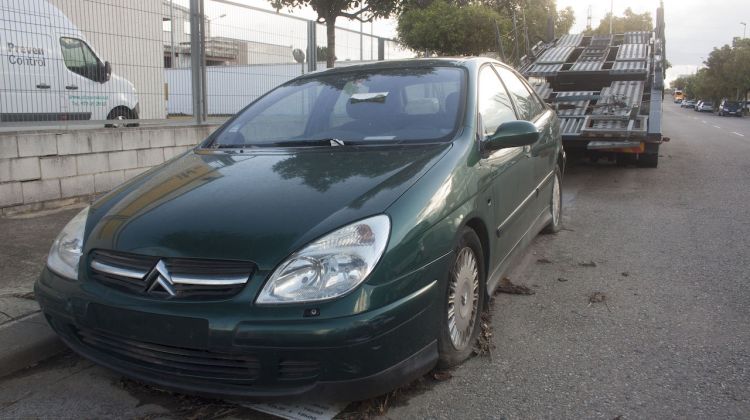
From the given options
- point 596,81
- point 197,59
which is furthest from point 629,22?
point 197,59

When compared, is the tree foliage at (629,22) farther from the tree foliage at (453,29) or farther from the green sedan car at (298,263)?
the green sedan car at (298,263)

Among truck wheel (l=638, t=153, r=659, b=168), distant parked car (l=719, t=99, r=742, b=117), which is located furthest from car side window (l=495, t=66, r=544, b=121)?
distant parked car (l=719, t=99, r=742, b=117)

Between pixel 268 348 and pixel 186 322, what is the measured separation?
1.08 ft

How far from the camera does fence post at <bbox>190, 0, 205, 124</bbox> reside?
24.5ft

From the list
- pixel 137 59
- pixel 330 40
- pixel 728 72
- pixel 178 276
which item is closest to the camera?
pixel 178 276

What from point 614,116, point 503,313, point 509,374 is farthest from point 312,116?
point 614,116

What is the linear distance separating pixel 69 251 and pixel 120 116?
14.6ft

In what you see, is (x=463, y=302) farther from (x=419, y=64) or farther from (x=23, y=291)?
(x=23, y=291)

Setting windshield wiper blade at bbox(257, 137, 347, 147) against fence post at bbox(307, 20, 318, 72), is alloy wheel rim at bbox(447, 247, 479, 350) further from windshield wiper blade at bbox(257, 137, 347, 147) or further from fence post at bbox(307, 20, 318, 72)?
fence post at bbox(307, 20, 318, 72)

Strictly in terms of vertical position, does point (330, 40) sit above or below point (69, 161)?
above

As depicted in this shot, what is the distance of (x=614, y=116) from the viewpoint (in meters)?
8.70

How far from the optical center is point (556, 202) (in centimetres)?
559

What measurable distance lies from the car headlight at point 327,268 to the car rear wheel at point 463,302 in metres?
0.53

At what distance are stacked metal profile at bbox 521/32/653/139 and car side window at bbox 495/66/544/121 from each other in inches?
149
